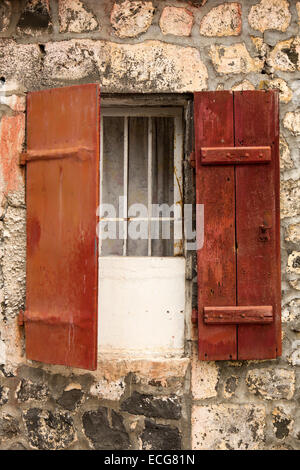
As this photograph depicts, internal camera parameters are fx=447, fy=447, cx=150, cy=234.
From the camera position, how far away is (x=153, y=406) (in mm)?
2666

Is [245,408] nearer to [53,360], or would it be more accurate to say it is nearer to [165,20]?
[53,360]

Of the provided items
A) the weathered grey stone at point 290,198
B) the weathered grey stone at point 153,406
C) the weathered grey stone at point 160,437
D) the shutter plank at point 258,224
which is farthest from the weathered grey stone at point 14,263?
the weathered grey stone at point 290,198

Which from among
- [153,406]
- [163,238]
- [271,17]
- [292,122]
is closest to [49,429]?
[153,406]

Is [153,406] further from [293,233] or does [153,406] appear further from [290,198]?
[290,198]

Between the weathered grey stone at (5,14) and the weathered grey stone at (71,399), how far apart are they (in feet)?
7.45

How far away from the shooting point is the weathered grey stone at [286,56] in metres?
2.68

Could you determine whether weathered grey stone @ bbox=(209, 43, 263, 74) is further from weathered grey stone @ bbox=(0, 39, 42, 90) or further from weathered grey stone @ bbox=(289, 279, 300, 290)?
weathered grey stone @ bbox=(289, 279, 300, 290)

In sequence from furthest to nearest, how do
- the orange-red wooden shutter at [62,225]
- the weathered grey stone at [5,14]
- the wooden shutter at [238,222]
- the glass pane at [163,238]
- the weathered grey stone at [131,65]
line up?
the glass pane at [163,238], the weathered grey stone at [5,14], the weathered grey stone at [131,65], the wooden shutter at [238,222], the orange-red wooden shutter at [62,225]

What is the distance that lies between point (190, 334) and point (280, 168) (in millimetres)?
1133

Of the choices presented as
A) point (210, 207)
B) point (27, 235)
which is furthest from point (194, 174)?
point (27, 235)

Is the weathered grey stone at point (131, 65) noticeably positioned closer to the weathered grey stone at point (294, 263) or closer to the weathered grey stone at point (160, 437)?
the weathered grey stone at point (294, 263)

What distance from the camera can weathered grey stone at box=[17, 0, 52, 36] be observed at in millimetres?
2773

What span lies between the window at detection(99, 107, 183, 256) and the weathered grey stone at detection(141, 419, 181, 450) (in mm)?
1048

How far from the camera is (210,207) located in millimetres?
2623
